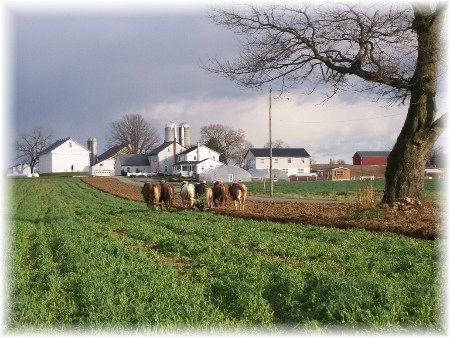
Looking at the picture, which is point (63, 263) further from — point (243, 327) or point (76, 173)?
point (76, 173)

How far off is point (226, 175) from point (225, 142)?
42092 millimetres

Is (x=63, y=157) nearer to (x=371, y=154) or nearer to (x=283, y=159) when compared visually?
(x=283, y=159)

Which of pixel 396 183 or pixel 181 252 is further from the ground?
pixel 396 183

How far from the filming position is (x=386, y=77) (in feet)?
60.4

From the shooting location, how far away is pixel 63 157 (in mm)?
98250

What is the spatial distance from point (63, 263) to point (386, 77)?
43.5ft

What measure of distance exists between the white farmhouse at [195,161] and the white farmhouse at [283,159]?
7.10 m

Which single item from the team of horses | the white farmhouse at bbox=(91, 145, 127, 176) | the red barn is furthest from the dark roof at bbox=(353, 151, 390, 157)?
the team of horses

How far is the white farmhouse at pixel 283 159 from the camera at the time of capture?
314ft

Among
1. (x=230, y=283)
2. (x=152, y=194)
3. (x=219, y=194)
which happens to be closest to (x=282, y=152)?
(x=219, y=194)

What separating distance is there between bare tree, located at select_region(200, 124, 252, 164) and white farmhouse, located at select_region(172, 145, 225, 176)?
8.55 m

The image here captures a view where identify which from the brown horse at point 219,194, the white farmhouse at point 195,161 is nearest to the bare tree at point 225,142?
the white farmhouse at point 195,161

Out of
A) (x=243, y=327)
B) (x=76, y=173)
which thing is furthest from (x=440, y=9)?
(x=76, y=173)

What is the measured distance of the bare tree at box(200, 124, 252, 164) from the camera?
352ft
